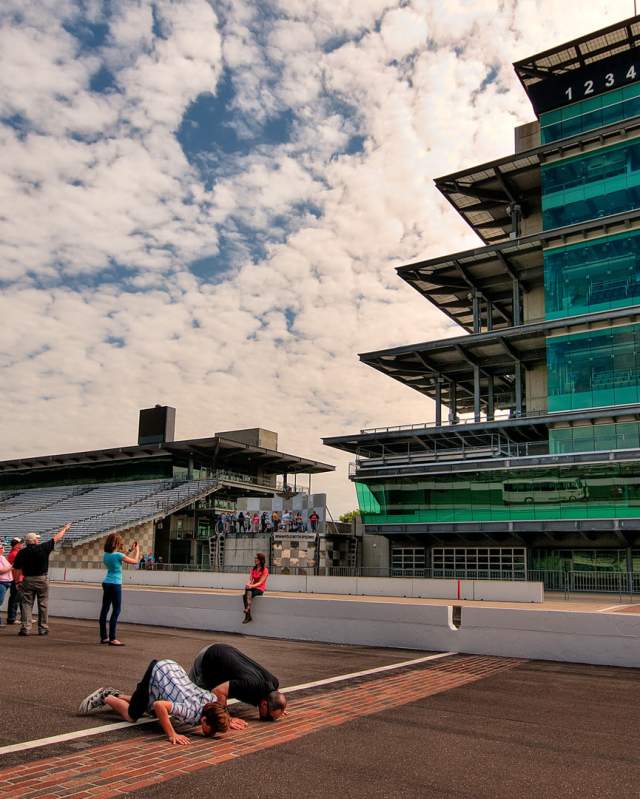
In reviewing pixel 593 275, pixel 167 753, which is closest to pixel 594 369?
pixel 593 275

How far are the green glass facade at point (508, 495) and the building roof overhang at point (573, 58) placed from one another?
2342 cm

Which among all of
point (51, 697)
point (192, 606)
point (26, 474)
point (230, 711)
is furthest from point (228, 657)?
point (26, 474)

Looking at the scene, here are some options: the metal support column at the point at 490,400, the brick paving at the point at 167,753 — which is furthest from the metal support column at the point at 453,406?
the brick paving at the point at 167,753

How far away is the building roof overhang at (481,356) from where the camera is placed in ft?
135

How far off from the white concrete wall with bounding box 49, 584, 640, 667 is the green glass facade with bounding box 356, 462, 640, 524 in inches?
1093

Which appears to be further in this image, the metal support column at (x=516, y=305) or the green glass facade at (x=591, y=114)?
the metal support column at (x=516, y=305)

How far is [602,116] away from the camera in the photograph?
142 feet

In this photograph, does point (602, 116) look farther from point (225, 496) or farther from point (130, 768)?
point (130, 768)

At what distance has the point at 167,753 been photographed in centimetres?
574

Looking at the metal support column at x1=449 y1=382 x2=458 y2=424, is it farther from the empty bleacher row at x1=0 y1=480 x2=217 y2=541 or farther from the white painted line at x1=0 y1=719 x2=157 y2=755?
the white painted line at x1=0 y1=719 x2=157 y2=755

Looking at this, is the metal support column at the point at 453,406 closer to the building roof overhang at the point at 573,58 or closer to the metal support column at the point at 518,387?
the metal support column at the point at 518,387

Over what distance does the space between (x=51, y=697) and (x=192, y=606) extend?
8.73 metres

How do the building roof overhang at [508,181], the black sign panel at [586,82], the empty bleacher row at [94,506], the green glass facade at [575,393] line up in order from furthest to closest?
the empty bleacher row at [94,506], the black sign panel at [586,82], the building roof overhang at [508,181], the green glass facade at [575,393]

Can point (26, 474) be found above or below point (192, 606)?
above
